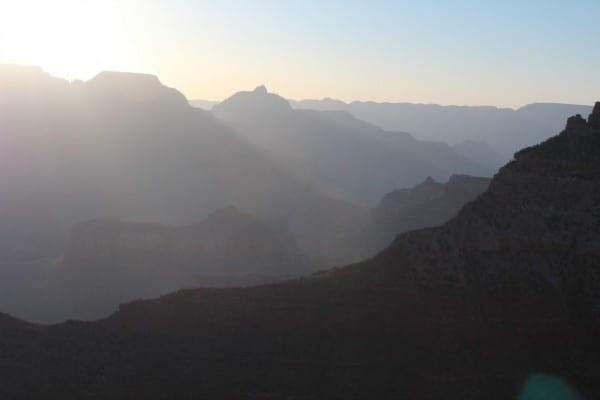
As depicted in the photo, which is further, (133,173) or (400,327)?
(133,173)

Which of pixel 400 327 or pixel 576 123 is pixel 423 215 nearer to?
pixel 576 123

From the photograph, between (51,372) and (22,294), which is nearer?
(51,372)

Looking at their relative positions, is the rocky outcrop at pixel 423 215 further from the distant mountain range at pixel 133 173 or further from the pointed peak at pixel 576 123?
the pointed peak at pixel 576 123

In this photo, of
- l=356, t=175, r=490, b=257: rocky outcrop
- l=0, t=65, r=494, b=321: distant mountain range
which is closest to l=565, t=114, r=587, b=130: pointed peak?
l=0, t=65, r=494, b=321: distant mountain range

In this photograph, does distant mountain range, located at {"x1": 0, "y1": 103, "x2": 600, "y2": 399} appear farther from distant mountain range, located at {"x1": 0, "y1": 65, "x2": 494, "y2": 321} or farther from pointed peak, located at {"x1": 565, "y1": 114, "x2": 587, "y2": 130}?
distant mountain range, located at {"x1": 0, "y1": 65, "x2": 494, "y2": 321}

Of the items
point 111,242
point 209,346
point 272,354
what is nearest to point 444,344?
point 272,354

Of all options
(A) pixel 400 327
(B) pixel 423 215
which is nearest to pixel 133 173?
(B) pixel 423 215

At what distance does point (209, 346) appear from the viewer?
28234mm

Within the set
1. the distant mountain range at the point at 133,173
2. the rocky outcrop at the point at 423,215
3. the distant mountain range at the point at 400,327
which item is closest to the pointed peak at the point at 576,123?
the distant mountain range at the point at 400,327

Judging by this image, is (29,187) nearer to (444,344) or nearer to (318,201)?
(318,201)

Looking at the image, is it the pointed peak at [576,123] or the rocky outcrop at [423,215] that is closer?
the pointed peak at [576,123]

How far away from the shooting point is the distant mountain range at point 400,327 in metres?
26.2

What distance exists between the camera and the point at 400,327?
28578 millimetres

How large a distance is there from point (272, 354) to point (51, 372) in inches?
344
